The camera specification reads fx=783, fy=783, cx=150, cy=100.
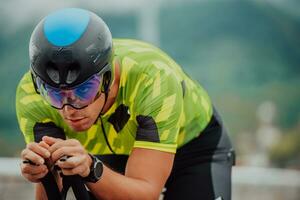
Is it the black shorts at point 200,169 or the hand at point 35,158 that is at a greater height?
the hand at point 35,158

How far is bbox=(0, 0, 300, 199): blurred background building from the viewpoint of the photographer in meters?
14.8

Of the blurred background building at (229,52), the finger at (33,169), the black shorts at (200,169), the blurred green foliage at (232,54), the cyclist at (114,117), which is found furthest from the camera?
the blurred green foliage at (232,54)

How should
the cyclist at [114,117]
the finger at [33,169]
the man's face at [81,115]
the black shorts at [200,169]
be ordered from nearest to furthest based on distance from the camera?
the finger at [33,169], the cyclist at [114,117], the man's face at [81,115], the black shorts at [200,169]

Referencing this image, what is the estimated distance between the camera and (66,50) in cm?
370

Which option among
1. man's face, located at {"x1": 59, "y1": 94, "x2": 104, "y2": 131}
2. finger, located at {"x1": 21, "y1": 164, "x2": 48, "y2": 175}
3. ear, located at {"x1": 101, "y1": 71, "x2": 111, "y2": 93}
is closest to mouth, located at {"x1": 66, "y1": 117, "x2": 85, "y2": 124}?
man's face, located at {"x1": 59, "y1": 94, "x2": 104, "y2": 131}

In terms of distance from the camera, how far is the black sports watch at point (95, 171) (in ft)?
11.7

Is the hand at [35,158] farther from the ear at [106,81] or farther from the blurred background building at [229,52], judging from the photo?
the blurred background building at [229,52]

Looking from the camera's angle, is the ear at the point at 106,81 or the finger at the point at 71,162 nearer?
the finger at the point at 71,162

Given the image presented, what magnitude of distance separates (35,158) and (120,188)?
554 millimetres

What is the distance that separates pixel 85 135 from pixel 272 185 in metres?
5.44

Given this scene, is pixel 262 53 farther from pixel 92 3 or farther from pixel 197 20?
pixel 92 3

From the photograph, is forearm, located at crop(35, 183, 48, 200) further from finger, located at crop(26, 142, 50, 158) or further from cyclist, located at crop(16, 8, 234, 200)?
finger, located at crop(26, 142, 50, 158)

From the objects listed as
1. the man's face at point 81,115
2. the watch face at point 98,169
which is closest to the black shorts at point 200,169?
the man's face at point 81,115

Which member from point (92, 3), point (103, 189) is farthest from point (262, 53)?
point (103, 189)
